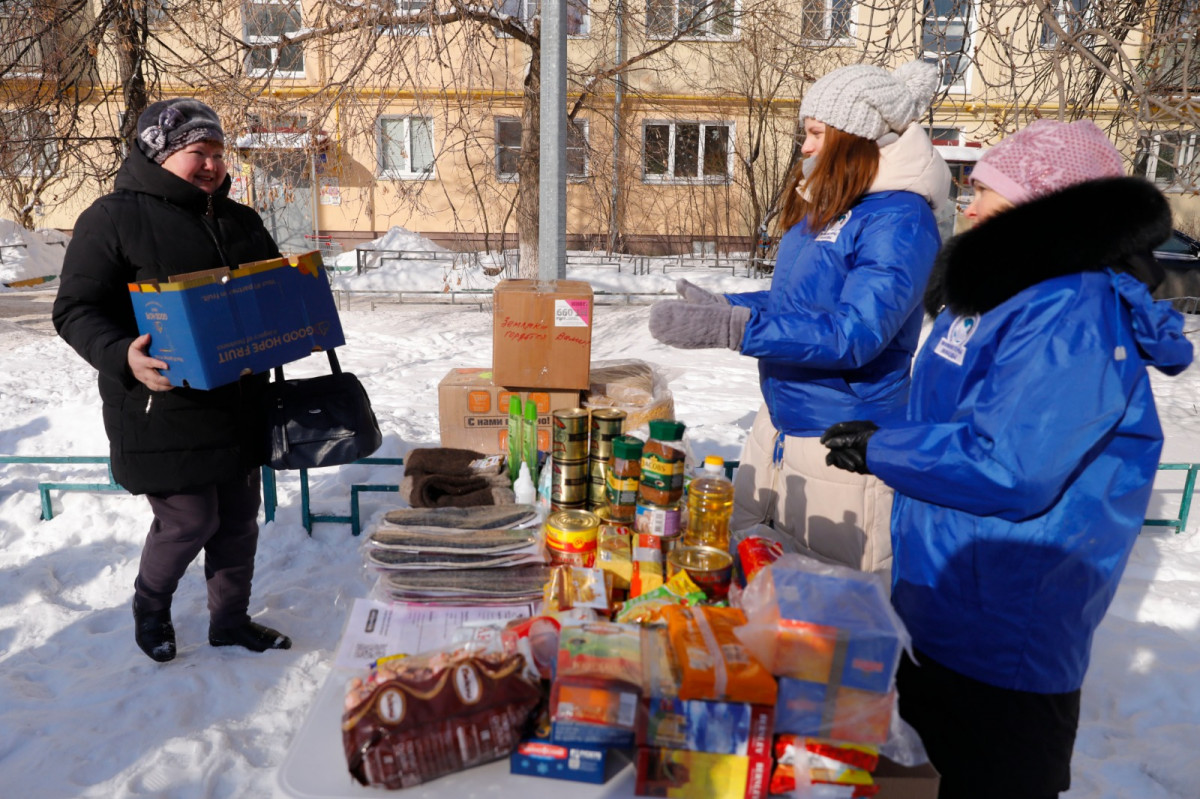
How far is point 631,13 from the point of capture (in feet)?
30.9

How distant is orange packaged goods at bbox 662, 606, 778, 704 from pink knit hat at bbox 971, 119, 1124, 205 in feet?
3.40

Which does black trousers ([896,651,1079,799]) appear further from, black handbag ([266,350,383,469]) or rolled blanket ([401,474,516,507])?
black handbag ([266,350,383,469])

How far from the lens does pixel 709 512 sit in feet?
6.54

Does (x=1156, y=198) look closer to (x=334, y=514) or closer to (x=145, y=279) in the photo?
(x=145, y=279)

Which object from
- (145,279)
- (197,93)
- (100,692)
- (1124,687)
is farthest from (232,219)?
(197,93)

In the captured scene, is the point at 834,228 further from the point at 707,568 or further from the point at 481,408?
the point at 481,408

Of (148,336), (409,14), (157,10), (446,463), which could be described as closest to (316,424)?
(446,463)

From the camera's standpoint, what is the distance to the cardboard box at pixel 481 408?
11.5ft

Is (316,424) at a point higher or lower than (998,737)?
higher

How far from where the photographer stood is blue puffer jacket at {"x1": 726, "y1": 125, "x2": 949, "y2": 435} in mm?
2168

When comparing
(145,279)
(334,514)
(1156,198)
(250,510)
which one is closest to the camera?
(1156,198)

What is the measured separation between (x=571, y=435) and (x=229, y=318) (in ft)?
3.94

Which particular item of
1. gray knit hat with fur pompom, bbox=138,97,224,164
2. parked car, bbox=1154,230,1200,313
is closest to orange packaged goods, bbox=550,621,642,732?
gray knit hat with fur pompom, bbox=138,97,224,164

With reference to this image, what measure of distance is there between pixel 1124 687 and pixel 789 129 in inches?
607
